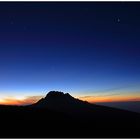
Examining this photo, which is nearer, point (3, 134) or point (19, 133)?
point (3, 134)

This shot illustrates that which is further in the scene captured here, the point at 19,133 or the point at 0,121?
the point at 0,121

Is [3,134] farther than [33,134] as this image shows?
No

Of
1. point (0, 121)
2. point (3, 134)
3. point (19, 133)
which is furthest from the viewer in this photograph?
point (0, 121)

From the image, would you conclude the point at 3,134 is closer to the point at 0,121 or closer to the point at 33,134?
the point at 33,134

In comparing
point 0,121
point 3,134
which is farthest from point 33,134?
point 0,121

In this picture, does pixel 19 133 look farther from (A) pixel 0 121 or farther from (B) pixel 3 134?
(A) pixel 0 121

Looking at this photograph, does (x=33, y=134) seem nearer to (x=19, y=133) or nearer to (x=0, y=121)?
(x=19, y=133)

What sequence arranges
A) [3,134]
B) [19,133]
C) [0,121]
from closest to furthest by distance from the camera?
[3,134] < [19,133] < [0,121]

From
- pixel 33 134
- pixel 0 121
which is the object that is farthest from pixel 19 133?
pixel 0 121
